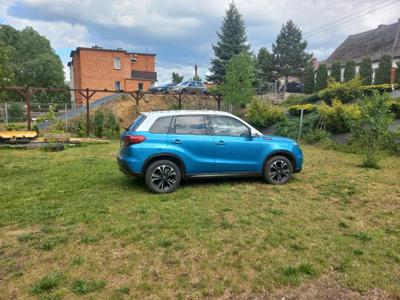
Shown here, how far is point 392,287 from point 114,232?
3.18 metres

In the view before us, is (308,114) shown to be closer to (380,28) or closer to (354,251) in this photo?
(354,251)

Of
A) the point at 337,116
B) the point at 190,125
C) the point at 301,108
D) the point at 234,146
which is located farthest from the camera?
the point at 301,108

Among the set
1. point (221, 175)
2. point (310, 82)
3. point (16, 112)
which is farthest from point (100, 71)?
point (221, 175)

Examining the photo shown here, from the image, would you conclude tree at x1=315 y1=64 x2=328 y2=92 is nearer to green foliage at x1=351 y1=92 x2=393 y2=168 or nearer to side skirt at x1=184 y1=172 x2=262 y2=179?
green foliage at x1=351 y1=92 x2=393 y2=168

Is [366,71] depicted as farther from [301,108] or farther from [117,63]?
[117,63]

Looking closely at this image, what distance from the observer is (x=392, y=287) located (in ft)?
9.43

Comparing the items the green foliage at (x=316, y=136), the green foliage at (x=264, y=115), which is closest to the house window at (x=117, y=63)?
the green foliage at (x=264, y=115)

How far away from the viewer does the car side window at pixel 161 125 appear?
5834 millimetres

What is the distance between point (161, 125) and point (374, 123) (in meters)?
6.19

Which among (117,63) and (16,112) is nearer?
(16,112)

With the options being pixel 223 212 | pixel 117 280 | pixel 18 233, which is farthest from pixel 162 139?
pixel 117 280

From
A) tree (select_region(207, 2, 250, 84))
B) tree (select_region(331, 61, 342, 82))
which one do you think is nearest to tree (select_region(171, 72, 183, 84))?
tree (select_region(207, 2, 250, 84))

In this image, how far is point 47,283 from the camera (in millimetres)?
2893

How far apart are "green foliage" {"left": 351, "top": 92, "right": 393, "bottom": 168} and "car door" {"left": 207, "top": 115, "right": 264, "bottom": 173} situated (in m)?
4.20
